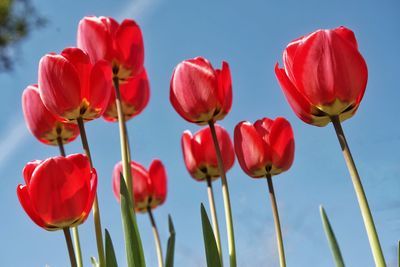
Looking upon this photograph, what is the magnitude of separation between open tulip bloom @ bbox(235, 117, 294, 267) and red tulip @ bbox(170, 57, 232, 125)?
72 millimetres

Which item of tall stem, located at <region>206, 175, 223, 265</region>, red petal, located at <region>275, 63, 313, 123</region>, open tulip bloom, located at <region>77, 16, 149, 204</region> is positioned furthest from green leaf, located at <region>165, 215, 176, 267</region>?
red petal, located at <region>275, 63, 313, 123</region>

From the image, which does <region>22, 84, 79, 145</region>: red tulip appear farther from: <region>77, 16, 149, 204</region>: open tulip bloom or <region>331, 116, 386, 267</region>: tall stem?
<region>331, 116, 386, 267</region>: tall stem

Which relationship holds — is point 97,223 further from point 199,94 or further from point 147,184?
point 147,184

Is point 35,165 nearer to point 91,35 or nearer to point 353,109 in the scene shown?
point 91,35

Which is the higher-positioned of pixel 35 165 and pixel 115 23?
pixel 115 23

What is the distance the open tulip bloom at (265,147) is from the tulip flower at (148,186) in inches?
19.3

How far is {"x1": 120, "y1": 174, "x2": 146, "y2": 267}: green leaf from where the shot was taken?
40.0 inches

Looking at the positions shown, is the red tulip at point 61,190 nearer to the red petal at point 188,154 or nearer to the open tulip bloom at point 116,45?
the open tulip bloom at point 116,45

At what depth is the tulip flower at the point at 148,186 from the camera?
1691 mm

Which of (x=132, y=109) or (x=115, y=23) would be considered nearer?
(x=115, y=23)

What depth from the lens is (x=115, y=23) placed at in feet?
4.75

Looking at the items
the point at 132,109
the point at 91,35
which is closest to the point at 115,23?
the point at 91,35

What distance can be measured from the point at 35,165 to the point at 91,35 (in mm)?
432

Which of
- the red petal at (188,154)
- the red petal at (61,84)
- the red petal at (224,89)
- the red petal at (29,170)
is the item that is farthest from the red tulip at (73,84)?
the red petal at (188,154)
